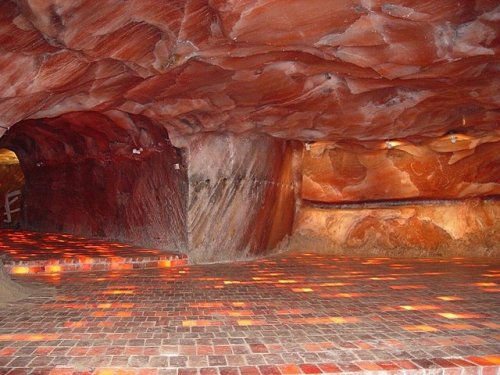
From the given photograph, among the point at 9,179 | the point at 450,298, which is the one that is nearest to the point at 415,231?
the point at 450,298

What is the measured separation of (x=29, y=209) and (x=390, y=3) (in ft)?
47.9

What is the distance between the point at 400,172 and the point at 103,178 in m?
7.97

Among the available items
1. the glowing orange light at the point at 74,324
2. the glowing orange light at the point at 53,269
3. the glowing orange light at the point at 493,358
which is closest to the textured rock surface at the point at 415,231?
the glowing orange light at the point at 53,269

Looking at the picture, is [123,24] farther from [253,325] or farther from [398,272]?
[398,272]

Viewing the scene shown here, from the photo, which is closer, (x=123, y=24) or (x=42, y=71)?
(x=123, y=24)

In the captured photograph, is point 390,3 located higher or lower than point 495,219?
higher

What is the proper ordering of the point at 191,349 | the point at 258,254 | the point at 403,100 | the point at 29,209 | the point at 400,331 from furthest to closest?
the point at 29,209 < the point at 258,254 < the point at 403,100 < the point at 400,331 < the point at 191,349

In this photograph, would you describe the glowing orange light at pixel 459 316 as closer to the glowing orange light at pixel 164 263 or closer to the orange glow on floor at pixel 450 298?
the orange glow on floor at pixel 450 298

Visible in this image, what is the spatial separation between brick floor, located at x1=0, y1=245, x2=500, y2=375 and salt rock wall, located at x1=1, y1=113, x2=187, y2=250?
8.52ft

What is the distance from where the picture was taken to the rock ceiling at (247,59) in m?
4.63

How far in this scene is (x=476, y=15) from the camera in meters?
5.00

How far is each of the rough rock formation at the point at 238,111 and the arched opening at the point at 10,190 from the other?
8.53 ft

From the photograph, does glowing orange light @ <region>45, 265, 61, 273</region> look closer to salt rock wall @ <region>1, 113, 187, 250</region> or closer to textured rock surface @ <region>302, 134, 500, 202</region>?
salt rock wall @ <region>1, 113, 187, 250</region>

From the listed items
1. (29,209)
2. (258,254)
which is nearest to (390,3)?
(258,254)
